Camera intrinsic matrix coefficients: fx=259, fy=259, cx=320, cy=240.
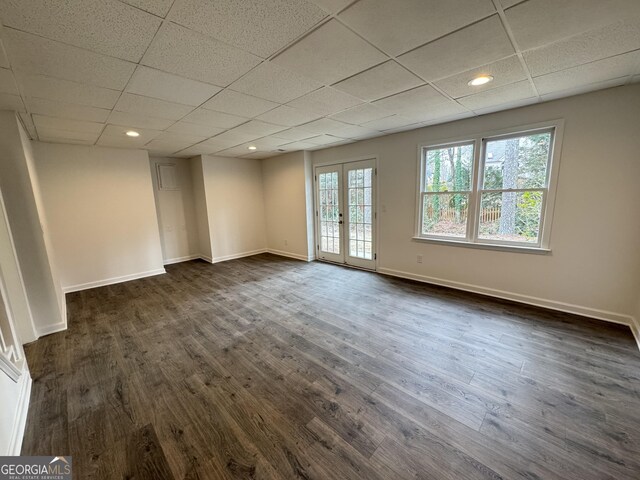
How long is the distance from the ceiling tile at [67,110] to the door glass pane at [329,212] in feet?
12.1

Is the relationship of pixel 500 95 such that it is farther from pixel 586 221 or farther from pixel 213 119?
pixel 213 119

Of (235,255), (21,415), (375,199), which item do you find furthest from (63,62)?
(235,255)

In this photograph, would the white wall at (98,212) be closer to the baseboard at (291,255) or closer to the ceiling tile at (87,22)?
the baseboard at (291,255)

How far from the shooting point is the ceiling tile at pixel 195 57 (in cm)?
161

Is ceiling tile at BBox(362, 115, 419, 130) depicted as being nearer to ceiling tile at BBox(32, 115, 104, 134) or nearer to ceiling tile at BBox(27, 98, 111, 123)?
ceiling tile at BBox(27, 98, 111, 123)

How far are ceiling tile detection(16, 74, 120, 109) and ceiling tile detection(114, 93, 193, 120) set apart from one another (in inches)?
3.4

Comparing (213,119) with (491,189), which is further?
(491,189)

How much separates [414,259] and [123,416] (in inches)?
159

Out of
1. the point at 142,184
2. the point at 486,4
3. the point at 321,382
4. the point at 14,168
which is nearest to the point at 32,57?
the point at 14,168

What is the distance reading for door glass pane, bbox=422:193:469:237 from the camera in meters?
3.86

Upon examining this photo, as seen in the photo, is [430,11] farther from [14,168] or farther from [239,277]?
[239,277]

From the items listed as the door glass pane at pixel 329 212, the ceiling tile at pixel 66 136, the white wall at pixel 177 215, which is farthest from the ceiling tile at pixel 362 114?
the white wall at pixel 177 215

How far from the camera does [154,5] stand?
133 centimetres

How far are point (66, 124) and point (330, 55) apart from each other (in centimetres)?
344
